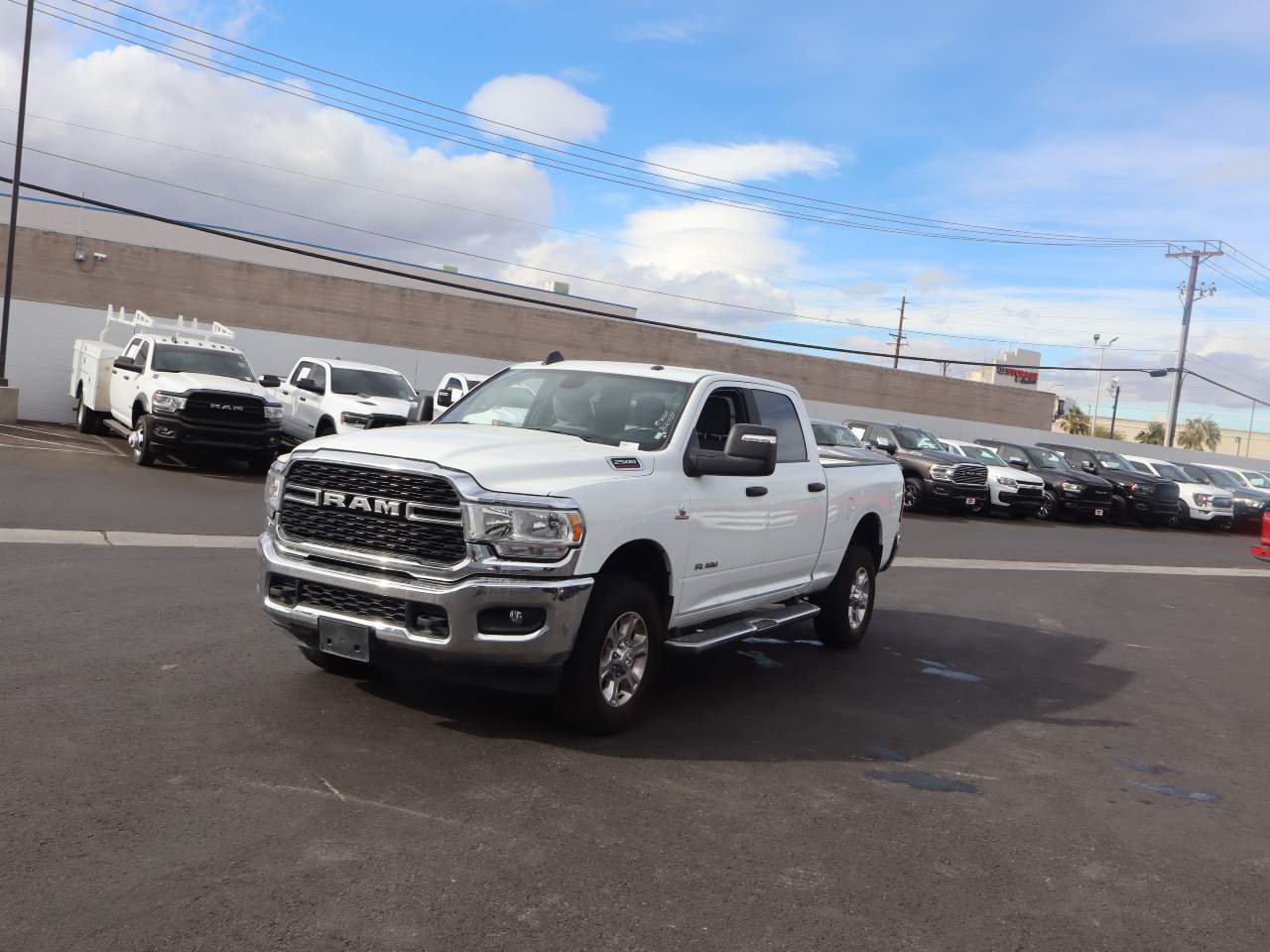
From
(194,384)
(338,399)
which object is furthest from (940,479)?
(194,384)

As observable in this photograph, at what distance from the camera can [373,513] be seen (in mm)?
5332

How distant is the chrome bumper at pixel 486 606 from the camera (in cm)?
505

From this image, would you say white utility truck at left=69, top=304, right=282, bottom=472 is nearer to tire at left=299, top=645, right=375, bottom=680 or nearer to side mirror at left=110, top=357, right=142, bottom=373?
side mirror at left=110, top=357, right=142, bottom=373

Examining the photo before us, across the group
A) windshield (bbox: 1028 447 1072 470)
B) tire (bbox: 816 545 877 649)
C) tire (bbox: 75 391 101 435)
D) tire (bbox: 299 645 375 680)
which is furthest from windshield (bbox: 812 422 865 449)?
tire (bbox: 299 645 375 680)

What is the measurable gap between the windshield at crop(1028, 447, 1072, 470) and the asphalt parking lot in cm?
1892

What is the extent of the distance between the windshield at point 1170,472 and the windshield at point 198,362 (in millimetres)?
23240

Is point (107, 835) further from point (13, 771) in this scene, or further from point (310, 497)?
point (310, 497)

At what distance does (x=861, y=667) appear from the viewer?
8.09m

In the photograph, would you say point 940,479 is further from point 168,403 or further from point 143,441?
point 143,441

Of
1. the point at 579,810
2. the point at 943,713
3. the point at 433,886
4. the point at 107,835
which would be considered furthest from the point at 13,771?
the point at 943,713

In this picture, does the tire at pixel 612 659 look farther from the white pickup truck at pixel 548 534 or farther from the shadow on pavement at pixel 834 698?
the shadow on pavement at pixel 834 698

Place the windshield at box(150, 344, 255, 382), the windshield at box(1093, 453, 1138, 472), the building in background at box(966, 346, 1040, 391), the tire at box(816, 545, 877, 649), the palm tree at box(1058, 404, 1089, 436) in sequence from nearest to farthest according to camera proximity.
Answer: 1. the tire at box(816, 545, 877, 649)
2. the windshield at box(150, 344, 255, 382)
3. the windshield at box(1093, 453, 1138, 472)
4. the building in background at box(966, 346, 1040, 391)
5. the palm tree at box(1058, 404, 1089, 436)

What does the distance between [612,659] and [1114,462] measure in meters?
27.7

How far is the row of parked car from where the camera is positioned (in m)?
22.6
